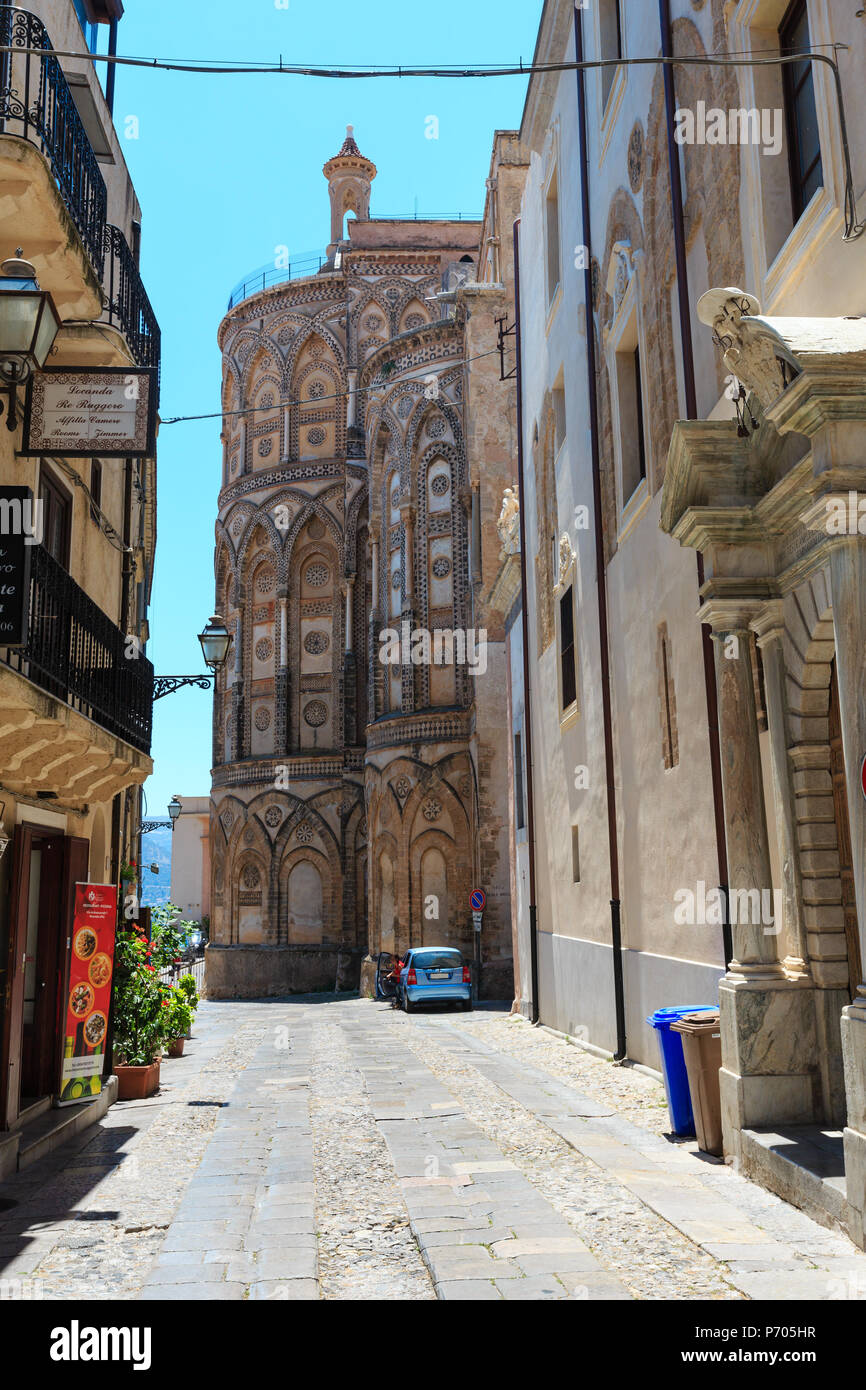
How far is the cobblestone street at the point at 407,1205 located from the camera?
5.18 m

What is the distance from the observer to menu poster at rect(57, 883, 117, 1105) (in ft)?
31.8

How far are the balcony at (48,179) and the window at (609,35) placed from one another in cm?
678

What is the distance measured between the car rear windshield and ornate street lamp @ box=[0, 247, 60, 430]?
63.8 feet

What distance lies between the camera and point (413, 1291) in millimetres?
5074

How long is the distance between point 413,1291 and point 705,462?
533 centimetres

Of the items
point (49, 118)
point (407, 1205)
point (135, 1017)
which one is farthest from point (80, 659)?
point (407, 1205)

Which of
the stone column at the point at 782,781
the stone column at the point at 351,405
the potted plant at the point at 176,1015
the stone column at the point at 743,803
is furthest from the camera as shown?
the stone column at the point at 351,405

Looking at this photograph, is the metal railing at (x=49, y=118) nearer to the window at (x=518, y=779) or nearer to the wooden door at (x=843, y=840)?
the wooden door at (x=843, y=840)

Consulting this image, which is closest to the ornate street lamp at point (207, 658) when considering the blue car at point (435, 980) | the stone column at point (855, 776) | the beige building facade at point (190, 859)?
the stone column at point (855, 776)

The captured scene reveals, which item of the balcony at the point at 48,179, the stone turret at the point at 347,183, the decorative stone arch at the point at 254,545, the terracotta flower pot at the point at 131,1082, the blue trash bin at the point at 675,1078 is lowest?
the terracotta flower pot at the point at 131,1082

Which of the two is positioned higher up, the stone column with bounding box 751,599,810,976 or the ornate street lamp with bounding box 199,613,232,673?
the ornate street lamp with bounding box 199,613,232,673

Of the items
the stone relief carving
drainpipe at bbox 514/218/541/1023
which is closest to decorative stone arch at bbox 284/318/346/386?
the stone relief carving

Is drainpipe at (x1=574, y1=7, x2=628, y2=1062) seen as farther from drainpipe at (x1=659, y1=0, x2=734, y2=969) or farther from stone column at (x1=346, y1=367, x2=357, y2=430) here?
stone column at (x1=346, y1=367, x2=357, y2=430)

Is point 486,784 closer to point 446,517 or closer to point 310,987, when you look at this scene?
point 446,517
